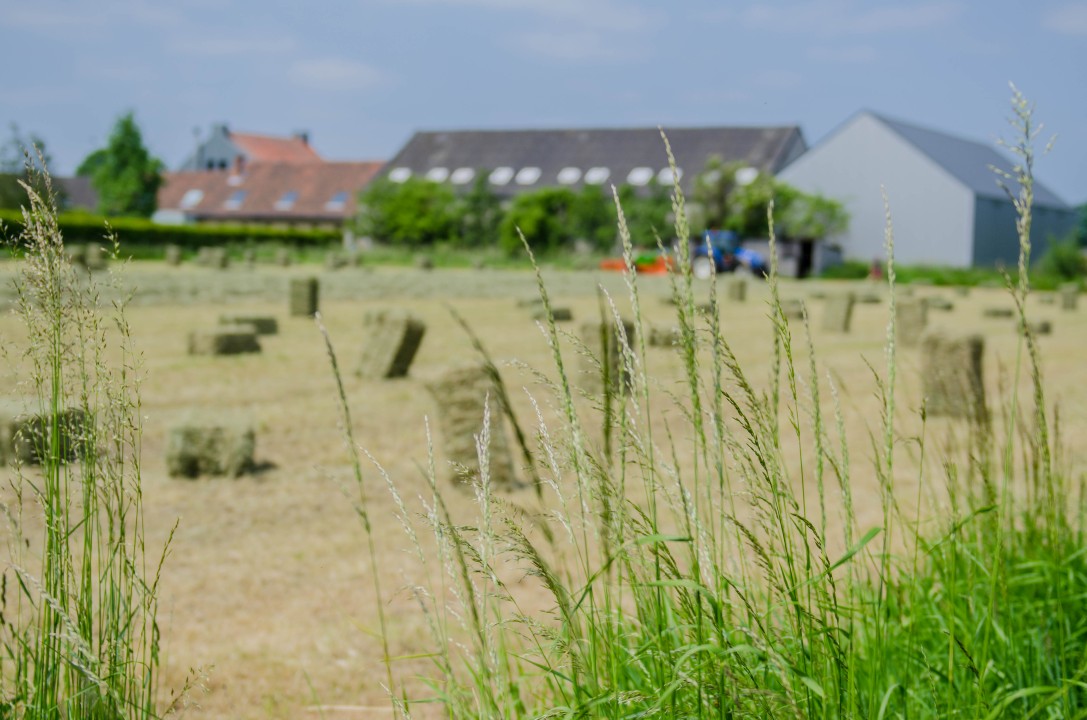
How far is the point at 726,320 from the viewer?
60.4ft

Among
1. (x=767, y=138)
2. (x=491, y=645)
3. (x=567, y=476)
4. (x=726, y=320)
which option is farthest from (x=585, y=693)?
(x=767, y=138)

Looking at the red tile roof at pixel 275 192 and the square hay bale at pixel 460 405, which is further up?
the red tile roof at pixel 275 192

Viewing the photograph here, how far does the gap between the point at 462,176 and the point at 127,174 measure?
592 inches

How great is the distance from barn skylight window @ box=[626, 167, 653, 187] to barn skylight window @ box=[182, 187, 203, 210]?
25.3 metres

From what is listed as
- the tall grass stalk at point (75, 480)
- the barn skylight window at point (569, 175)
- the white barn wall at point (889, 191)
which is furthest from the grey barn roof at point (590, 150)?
the tall grass stalk at point (75, 480)

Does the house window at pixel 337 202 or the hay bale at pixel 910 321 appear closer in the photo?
the hay bale at pixel 910 321

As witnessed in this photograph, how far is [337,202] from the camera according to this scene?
58.3 metres

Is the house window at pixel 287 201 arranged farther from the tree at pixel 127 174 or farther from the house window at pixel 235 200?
the tree at pixel 127 174

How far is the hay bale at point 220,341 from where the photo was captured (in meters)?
11.1

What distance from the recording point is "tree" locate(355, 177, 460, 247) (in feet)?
147

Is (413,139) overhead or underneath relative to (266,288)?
overhead

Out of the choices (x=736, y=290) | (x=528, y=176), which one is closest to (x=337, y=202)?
(x=528, y=176)

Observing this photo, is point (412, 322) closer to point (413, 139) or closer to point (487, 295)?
point (487, 295)

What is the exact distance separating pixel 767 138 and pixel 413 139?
1699 cm
